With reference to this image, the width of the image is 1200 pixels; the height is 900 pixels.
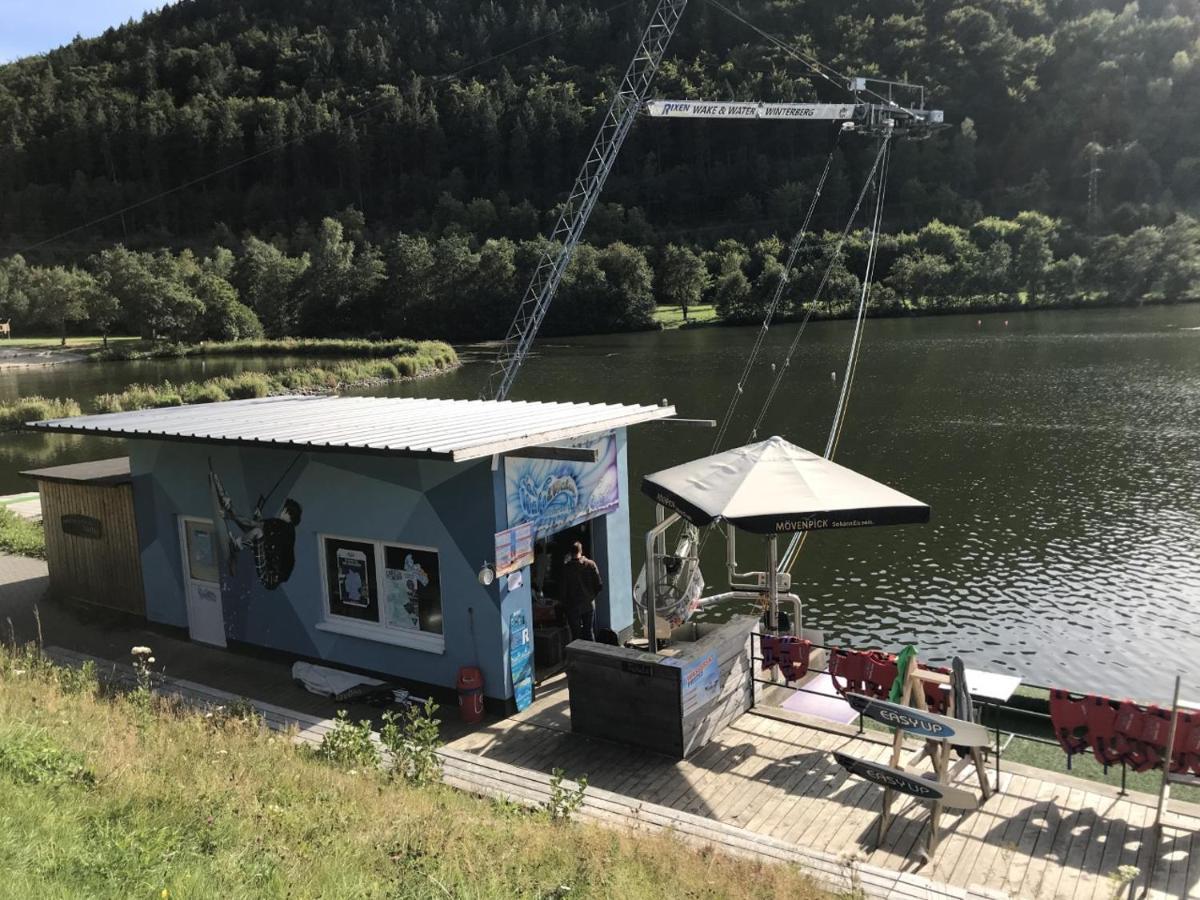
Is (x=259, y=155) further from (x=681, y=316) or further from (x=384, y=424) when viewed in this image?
(x=681, y=316)

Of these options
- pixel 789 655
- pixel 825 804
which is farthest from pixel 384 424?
pixel 825 804

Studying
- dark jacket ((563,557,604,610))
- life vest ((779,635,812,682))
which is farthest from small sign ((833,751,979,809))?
dark jacket ((563,557,604,610))

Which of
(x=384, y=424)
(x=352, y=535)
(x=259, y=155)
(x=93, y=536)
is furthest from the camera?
(x=259, y=155)

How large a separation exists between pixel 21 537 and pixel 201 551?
837cm

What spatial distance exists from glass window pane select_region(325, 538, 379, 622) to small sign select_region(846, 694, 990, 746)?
528 centimetres

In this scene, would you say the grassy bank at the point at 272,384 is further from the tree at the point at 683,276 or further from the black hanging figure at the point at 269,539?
the tree at the point at 683,276

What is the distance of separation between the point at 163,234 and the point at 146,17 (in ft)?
228

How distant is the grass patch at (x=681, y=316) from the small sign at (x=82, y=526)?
76523 millimetres

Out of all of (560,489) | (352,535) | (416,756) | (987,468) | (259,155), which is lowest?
(987,468)

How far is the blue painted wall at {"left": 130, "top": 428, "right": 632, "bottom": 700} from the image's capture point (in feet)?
28.2

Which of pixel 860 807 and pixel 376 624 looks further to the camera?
pixel 376 624

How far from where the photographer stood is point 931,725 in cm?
624

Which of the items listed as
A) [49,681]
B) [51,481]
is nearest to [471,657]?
[49,681]

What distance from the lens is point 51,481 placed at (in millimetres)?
12289
